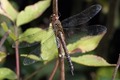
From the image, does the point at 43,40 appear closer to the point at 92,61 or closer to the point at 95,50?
the point at 92,61

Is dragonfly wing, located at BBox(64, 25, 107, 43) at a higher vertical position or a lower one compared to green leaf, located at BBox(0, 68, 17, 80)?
higher

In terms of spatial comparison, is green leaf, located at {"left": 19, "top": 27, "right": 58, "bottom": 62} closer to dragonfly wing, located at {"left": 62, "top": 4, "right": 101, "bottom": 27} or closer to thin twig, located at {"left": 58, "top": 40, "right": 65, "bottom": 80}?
thin twig, located at {"left": 58, "top": 40, "right": 65, "bottom": 80}

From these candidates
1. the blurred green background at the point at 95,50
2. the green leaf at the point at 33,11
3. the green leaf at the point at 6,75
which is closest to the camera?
the green leaf at the point at 6,75

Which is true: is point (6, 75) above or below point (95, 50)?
below

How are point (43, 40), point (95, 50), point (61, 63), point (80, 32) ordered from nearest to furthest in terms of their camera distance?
point (61, 63) → point (43, 40) → point (80, 32) → point (95, 50)

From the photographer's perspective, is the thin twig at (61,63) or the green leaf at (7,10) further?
the green leaf at (7,10)

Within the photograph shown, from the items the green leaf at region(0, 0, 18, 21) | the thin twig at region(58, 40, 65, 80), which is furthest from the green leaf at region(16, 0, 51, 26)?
the thin twig at region(58, 40, 65, 80)

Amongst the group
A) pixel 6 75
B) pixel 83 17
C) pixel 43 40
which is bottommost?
pixel 6 75

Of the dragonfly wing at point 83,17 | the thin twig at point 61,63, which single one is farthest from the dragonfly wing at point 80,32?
the thin twig at point 61,63

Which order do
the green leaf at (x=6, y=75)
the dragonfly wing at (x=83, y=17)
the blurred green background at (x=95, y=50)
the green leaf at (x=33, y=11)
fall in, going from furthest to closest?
the blurred green background at (x=95, y=50) < the dragonfly wing at (x=83, y=17) < the green leaf at (x=33, y=11) < the green leaf at (x=6, y=75)

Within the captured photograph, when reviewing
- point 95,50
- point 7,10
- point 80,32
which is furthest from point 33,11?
point 95,50

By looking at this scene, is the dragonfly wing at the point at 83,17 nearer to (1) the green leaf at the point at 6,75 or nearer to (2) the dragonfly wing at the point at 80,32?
(2) the dragonfly wing at the point at 80,32

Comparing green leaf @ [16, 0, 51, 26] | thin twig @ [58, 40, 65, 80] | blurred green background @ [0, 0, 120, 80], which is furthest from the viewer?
blurred green background @ [0, 0, 120, 80]
